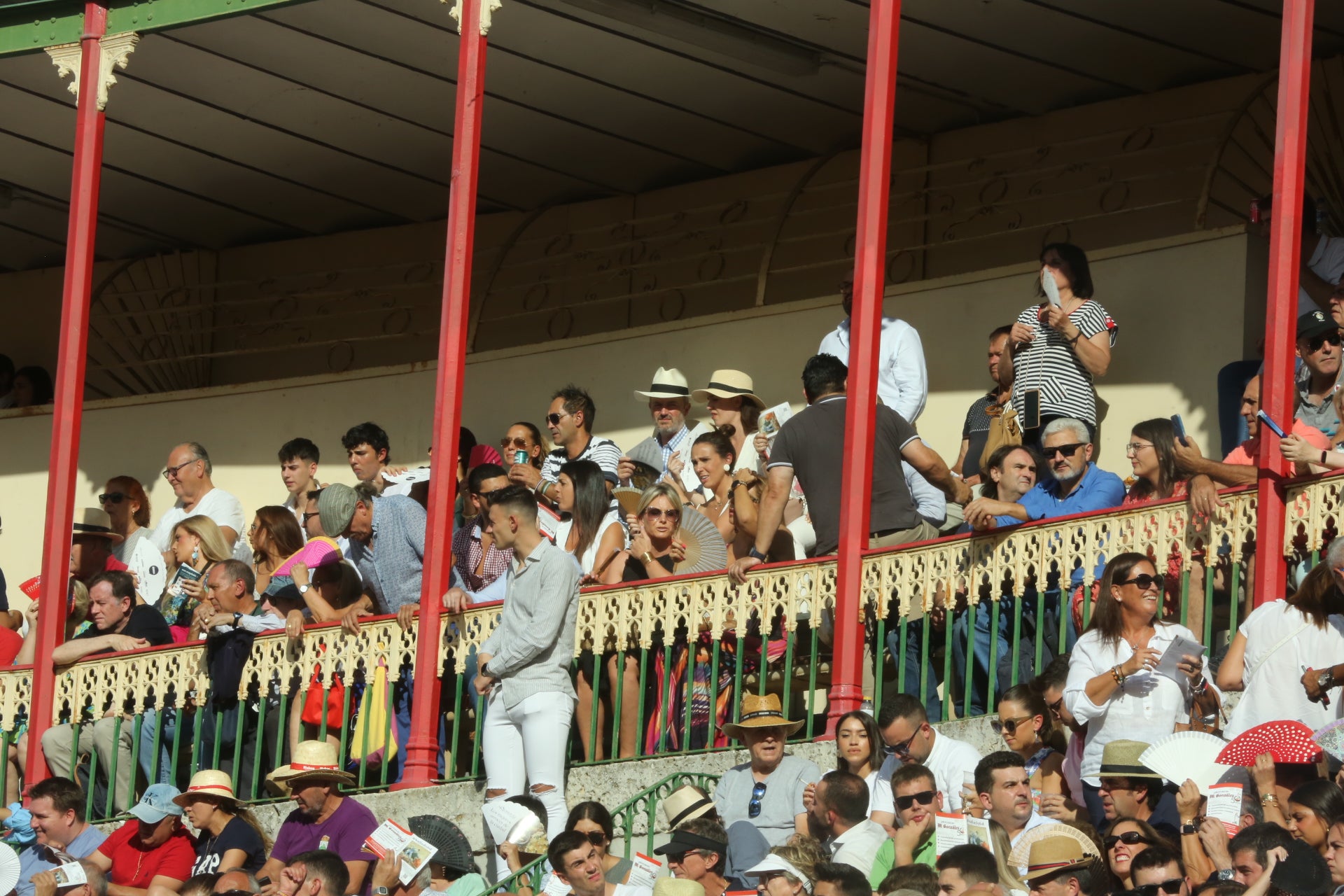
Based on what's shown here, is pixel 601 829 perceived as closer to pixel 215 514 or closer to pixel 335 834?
pixel 335 834

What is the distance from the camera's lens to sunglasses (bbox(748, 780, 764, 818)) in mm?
9570

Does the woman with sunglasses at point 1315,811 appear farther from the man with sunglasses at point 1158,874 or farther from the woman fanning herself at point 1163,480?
the woman fanning herself at point 1163,480

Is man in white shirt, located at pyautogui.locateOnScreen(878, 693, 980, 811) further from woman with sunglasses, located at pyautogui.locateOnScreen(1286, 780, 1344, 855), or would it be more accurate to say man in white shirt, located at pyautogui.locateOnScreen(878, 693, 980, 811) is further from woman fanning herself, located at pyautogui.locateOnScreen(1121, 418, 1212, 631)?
woman with sunglasses, located at pyautogui.locateOnScreen(1286, 780, 1344, 855)

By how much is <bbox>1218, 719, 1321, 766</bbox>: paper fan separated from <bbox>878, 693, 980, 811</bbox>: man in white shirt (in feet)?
4.54

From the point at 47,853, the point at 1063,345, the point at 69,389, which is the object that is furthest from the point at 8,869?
the point at 1063,345

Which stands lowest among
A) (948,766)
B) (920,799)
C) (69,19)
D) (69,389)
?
(920,799)

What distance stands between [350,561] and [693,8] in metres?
3.68

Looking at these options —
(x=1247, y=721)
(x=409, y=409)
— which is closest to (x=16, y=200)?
(x=409, y=409)

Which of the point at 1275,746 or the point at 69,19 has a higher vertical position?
the point at 69,19

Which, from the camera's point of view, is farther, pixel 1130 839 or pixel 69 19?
pixel 69 19

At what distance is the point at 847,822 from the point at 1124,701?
3.67 ft

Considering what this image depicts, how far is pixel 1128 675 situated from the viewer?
8.88m

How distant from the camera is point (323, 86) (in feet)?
49.1

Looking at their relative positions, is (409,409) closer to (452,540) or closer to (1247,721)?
(452,540)
